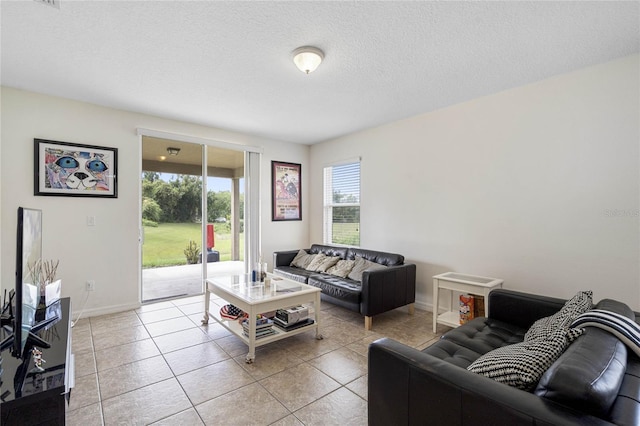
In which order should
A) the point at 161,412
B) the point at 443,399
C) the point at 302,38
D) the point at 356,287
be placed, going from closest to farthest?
the point at 443,399, the point at 161,412, the point at 302,38, the point at 356,287

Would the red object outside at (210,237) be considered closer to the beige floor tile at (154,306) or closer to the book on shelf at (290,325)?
the beige floor tile at (154,306)

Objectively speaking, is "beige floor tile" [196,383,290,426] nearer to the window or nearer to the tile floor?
the tile floor

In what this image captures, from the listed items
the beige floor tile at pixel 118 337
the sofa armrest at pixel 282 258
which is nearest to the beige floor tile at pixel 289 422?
the beige floor tile at pixel 118 337

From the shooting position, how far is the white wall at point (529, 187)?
2.46 meters

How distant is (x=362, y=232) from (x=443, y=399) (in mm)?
3480

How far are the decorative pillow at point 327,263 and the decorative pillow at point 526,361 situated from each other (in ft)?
9.56

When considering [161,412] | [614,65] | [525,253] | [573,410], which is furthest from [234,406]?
[614,65]

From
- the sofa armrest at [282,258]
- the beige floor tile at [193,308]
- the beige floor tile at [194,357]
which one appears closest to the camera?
the beige floor tile at [194,357]

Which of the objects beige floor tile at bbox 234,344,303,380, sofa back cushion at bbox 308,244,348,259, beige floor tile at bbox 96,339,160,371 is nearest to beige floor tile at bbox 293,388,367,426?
beige floor tile at bbox 234,344,303,380

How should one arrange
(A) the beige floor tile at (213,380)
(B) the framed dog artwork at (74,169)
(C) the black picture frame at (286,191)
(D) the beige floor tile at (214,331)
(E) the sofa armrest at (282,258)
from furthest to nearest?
1. (C) the black picture frame at (286,191)
2. (E) the sofa armrest at (282,258)
3. (B) the framed dog artwork at (74,169)
4. (D) the beige floor tile at (214,331)
5. (A) the beige floor tile at (213,380)

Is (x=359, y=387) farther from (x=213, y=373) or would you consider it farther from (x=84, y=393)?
(x=84, y=393)

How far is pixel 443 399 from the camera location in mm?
1174

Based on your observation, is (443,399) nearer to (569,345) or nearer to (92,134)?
(569,345)

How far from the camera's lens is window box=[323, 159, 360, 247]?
4.80m
